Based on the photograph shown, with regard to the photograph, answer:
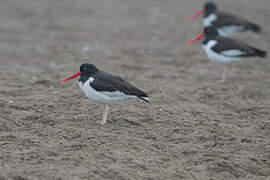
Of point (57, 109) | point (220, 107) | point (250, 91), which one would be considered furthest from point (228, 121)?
point (57, 109)

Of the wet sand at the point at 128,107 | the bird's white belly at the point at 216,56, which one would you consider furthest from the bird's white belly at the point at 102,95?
the bird's white belly at the point at 216,56

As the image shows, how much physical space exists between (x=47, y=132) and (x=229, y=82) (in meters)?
4.59

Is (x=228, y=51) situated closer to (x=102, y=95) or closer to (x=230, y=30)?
(x=230, y=30)

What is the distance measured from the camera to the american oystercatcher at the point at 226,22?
10.6 metres

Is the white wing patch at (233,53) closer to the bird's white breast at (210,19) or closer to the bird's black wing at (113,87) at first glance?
the bird's white breast at (210,19)

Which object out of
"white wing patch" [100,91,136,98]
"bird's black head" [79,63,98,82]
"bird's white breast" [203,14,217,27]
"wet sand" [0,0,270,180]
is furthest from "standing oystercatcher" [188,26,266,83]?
"bird's black head" [79,63,98,82]

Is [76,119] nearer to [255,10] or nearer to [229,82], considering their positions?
[229,82]

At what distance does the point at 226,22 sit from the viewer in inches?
423

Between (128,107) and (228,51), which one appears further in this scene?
(228,51)

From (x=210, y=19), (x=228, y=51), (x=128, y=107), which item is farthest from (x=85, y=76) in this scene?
(x=210, y=19)

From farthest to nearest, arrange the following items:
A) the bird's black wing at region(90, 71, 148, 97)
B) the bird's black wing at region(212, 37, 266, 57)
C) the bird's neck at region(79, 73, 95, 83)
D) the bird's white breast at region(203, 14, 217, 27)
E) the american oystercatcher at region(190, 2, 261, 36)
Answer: the bird's white breast at region(203, 14, 217, 27)
the american oystercatcher at region(190, 2, 261, 36)
the bird's black wing at region(212, 37, 266, 57)
the bird's neck at region(79, 73, 95, 83)
the bird's black wing at region(90, 71, 148, 97)

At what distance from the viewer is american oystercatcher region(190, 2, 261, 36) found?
1061 centimetres

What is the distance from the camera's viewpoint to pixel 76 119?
6242 millimetres

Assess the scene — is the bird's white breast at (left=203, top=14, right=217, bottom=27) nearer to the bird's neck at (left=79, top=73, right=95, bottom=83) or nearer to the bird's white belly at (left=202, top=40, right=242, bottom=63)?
the bird's white belly at (left=202, top=40, right=242, bottom=63)
